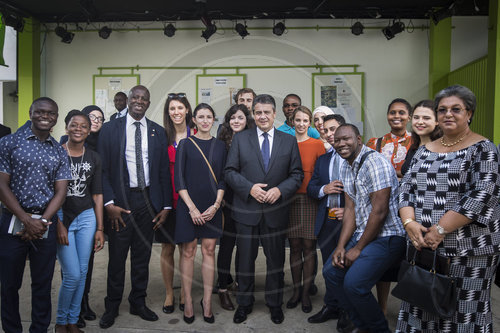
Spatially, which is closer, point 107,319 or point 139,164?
point 107,319

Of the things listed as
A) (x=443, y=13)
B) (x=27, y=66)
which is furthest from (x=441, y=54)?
(x=27, y=66)

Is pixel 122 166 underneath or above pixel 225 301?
above

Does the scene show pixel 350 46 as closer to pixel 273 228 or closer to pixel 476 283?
pixel 273 228

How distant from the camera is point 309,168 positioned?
3.33 metres

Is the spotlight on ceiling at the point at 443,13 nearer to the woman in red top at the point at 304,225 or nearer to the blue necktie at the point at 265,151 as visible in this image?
the woman in red top at the point at 304,225

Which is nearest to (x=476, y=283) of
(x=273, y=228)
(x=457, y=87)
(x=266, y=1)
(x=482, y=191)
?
(x=482, y=191)

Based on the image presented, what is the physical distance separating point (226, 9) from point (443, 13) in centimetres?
381

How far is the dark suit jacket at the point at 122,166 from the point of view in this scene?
9.79 feet

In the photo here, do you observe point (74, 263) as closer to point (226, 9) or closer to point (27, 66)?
point (226, 9)

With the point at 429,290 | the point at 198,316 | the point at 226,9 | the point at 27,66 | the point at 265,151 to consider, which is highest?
the point at 226,9

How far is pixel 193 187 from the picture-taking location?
9.96ft

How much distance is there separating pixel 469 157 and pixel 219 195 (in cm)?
177

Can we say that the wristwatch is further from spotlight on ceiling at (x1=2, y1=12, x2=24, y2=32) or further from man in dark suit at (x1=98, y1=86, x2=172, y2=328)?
spotlight on ceiling at (x1=2, y1=12, x2=24, y2=32)

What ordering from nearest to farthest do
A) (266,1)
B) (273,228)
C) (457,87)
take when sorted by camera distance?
(457,87) < (273,228) < (266,1)
